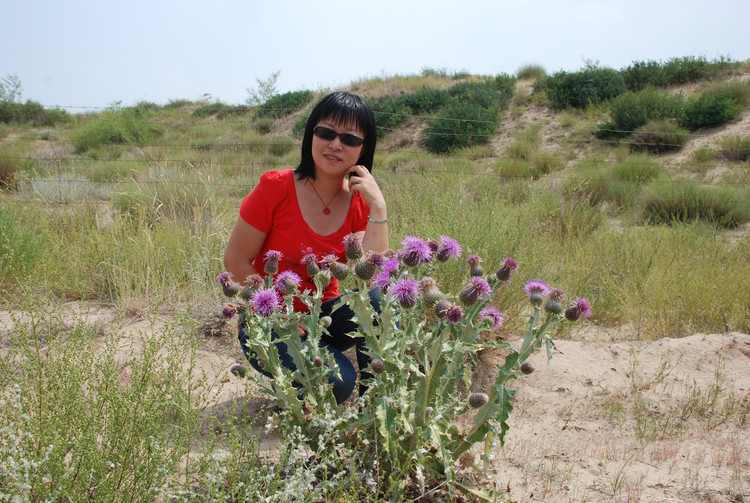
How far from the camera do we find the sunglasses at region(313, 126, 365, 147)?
2.72m

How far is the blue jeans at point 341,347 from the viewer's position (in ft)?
8.41

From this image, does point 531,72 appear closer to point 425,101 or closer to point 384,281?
point 425,101

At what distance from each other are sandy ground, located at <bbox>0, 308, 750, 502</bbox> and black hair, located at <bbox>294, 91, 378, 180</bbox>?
1189mm

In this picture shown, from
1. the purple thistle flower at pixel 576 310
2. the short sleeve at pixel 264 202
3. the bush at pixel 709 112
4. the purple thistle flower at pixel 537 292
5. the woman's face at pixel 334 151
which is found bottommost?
the purple thistle flower at pixel 576 310

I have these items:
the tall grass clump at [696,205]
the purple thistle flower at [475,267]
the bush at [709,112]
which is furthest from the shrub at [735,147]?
the purple thistle flower at [475,267]

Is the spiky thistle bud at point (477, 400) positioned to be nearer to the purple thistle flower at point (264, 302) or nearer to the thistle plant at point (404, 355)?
the thistle plant at point (404, 355)

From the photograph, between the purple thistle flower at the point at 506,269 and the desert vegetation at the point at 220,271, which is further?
the purple thistle flower at the point at 506,269

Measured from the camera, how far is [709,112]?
45.5ft

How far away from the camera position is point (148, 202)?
6.49 metres

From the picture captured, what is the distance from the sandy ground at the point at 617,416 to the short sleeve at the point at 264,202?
0.77 metres

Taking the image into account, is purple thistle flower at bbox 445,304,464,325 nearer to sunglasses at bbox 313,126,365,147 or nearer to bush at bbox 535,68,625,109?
sunglasses at bbox 313,126,365,147

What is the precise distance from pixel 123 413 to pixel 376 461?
3.02 feet

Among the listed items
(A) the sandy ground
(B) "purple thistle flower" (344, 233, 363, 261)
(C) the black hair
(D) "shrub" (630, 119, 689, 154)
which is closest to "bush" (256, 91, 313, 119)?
(D) "shrub" (630, 119, 689, 154)

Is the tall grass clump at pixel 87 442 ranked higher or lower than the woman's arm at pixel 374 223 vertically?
lower
